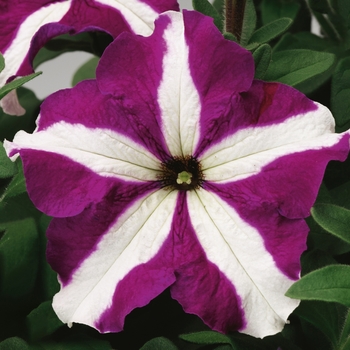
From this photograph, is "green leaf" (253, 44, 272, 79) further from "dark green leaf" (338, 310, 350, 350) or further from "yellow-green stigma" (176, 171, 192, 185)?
"dark green leaf" (338, 310, 350, 350)

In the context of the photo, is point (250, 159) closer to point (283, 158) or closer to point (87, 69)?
point (283, 158)

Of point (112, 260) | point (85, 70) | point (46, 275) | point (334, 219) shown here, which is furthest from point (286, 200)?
point (85, 70)

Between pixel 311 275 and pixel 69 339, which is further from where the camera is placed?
pixel 69 339

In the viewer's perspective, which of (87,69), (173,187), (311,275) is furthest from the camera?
(87,69)

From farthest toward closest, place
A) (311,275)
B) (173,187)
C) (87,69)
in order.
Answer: (87,69), (173,187), (311,275)

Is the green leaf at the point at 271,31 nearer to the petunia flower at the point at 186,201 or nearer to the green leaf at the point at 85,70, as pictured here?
the petunia flower at the point at 186,201

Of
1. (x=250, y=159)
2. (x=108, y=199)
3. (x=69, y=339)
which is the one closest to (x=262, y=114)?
(x=250, y=159)

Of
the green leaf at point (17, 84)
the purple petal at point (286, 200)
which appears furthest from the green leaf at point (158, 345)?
Result: the green leaf at point (17, 84)

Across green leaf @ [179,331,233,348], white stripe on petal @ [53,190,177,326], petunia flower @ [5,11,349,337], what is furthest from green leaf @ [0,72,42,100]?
green leaf @ [179,331,233,348]
